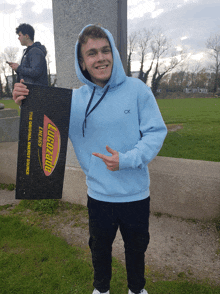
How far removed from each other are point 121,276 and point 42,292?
82 cm

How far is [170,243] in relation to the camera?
Answer: 287 centimetres

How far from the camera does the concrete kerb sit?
310cm

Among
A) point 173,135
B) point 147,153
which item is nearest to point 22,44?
point 147,153

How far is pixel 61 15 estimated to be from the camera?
3.33 m

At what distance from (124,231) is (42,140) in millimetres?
953

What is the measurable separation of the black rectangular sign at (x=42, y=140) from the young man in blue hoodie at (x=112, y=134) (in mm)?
102

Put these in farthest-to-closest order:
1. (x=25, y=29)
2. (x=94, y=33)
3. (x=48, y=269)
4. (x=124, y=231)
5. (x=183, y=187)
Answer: (x=25, y=29)
(x=183, y=187)
(x=48, y=269)
(x=124, y=231)
(x=94, y=33)

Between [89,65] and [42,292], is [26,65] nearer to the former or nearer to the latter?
[89,65]

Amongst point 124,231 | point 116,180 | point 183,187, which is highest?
point 116,180

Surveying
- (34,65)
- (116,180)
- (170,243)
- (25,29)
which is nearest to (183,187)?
(170,243)

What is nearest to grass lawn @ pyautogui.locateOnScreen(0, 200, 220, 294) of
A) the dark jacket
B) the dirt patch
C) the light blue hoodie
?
the dirt patch

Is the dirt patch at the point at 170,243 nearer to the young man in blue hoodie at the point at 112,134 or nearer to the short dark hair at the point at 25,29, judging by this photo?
the young man in blue hoodie at the point at 112,134

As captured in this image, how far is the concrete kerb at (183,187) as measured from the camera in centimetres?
310

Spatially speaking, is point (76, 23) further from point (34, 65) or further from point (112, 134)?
point (112, 134)
